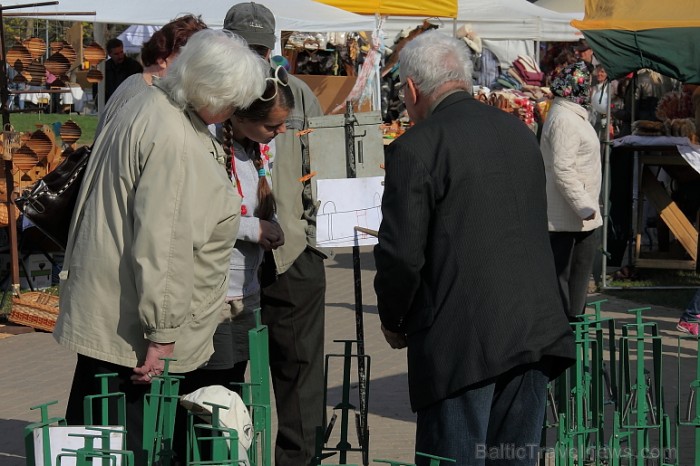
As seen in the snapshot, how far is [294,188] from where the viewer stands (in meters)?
4.46

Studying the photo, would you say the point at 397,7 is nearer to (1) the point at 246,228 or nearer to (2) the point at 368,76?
(2) the point at 368,76

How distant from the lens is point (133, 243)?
10.3 feet

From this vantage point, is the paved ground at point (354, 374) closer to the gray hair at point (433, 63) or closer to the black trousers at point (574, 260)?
the black trousers at point (574, 260)

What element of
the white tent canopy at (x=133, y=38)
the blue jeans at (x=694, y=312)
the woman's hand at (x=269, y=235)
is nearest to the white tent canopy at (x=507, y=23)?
the white tent canopy at (x=133, y=38)

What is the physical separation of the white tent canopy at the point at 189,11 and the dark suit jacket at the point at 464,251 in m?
6.17

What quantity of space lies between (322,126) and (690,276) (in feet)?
22.8

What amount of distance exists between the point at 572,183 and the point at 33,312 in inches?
160

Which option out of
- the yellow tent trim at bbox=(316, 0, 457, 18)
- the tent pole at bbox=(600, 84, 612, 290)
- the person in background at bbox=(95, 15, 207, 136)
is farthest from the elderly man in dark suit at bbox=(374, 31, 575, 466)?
the yellow tent trim at bbox=(316, 0, 457, 18)

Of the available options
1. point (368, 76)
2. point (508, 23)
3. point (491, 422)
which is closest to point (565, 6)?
point (508, 23)

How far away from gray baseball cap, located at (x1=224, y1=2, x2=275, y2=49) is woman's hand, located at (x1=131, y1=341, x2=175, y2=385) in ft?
5.03

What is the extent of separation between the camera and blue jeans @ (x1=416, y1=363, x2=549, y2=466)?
10.6 ft

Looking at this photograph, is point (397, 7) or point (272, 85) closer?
point (272, 85)

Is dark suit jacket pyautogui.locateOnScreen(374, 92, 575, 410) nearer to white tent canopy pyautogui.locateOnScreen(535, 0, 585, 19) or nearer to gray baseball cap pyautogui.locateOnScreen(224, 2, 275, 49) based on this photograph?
gray baseball cap pyautogui.locateOnScreen(224, 2, 275, 49)

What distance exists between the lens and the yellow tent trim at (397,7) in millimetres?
10617
